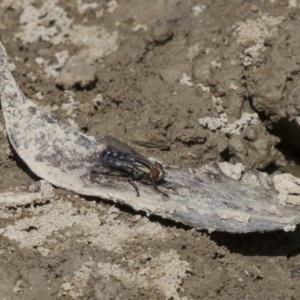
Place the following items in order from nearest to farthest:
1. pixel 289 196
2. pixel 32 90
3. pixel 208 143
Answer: pixel 289 196 < pixel 208 143 < pixel 32 90

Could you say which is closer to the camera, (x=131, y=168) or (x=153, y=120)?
(x=131, y=168)

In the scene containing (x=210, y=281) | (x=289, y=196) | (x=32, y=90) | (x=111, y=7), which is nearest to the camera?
(x=210, y=281)

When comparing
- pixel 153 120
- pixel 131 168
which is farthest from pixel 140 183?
pixel 153 120

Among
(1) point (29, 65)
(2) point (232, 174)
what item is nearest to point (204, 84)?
(2) point (232, 174)

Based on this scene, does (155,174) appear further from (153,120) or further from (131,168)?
(153,120)

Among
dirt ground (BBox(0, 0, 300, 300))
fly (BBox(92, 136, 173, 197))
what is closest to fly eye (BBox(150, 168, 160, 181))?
fly (BBox(92, 136, 173, 197))

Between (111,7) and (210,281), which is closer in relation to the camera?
(210,281)

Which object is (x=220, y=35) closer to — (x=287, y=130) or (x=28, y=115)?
(x=287, y=130)

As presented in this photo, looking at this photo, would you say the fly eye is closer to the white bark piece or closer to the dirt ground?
the white bark piece

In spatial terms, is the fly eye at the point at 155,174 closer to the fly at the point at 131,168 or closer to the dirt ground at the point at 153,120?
the fly at the point at 131,168
